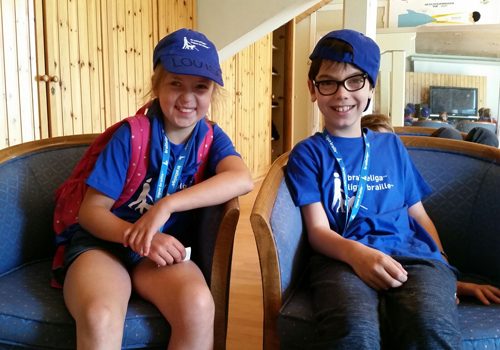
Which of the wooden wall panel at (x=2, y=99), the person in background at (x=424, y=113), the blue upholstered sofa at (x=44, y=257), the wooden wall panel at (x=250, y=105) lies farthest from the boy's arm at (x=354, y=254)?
the person in background at (x=424, y=113)

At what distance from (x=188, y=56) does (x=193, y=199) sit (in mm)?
394

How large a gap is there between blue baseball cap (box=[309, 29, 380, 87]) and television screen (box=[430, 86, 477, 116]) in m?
8.59

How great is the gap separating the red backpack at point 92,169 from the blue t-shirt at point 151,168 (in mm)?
15

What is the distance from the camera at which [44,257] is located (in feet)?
4.57

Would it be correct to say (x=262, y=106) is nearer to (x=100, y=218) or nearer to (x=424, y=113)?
(x=424, y=113)

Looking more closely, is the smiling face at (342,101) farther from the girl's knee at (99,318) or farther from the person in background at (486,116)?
the person in background at (486,116)

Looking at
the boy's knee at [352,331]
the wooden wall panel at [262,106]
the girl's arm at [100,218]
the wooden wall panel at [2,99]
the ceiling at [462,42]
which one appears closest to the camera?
the boy's knee at [352,331]

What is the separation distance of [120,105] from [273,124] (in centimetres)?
394

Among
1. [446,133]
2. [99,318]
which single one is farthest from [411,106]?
[99,318]

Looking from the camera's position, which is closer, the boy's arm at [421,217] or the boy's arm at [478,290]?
the boy's arm at [478,290]

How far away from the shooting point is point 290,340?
3.36ft

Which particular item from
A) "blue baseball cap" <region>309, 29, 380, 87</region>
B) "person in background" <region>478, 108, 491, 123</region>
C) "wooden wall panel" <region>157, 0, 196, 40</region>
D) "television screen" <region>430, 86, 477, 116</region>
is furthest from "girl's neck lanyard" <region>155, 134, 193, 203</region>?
"television screen" <region>430, 86, 477, 116</region>

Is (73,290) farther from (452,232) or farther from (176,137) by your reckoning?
(452,232)

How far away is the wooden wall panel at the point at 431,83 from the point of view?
906 cm
